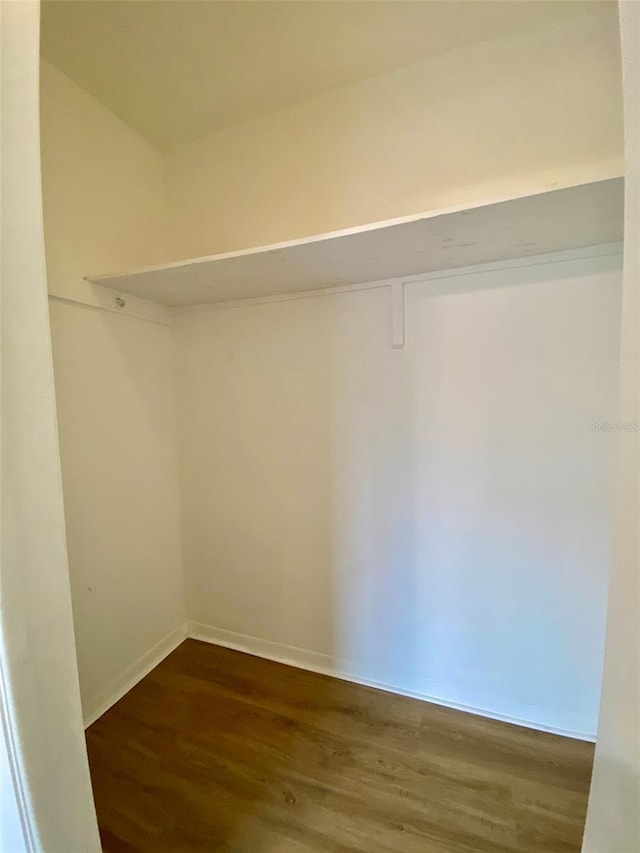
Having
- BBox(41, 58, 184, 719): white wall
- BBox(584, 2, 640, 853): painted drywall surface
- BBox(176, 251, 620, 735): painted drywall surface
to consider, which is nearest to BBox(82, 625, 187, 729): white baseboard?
BBox(41, 58, 184, 719): white wall

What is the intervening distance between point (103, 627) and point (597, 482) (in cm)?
232

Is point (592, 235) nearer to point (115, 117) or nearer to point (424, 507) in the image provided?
point (424, 507)

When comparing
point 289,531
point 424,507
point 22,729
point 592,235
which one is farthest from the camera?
point 289,531

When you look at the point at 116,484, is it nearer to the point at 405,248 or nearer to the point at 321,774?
the point at 321,774

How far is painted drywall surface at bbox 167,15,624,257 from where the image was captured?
1561 millimetres

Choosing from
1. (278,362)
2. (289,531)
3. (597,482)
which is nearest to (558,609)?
(597,482)

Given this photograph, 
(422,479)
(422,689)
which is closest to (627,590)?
(422,479)

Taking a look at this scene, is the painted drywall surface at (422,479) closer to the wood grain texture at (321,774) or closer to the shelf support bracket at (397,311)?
the shelf support bracket at (397,311)

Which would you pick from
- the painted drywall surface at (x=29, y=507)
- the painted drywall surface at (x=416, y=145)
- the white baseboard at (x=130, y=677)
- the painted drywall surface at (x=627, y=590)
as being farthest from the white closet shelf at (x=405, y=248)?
the white baseboard at (x=130, y=677)

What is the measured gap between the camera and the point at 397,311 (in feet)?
6.18

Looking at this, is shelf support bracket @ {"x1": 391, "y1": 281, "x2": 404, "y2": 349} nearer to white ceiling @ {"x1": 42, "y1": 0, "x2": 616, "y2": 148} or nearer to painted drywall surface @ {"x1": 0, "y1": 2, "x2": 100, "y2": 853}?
white ceiling @ {"x1": 42, "y1": 0, "x2": 616, "y2": 148}

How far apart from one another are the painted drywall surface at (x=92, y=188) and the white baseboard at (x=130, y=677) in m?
1.87

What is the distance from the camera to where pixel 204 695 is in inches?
80.5

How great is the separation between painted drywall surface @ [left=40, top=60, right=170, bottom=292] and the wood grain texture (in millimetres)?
1983
